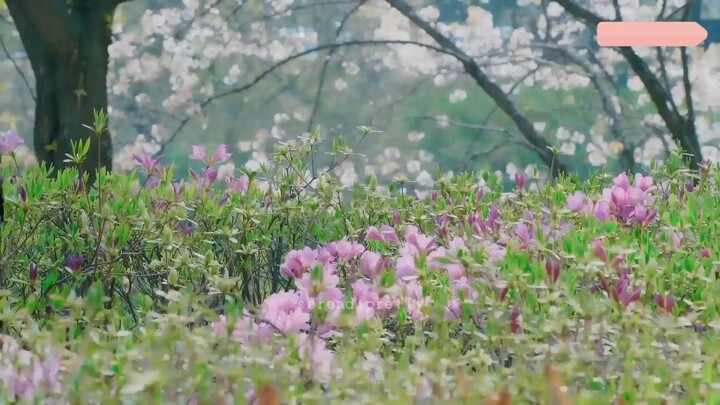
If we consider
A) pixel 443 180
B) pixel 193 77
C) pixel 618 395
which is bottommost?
pixel 193 77

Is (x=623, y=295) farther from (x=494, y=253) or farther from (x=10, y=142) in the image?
(x=10, y=142)

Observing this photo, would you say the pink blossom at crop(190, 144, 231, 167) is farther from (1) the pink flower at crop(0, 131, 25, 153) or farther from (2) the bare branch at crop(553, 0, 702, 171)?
(2) the bare branch at crop(553, 0, 702, 171)

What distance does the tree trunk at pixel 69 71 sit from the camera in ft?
19.3

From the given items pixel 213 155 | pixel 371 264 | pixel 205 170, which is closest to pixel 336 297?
pixel 371 264

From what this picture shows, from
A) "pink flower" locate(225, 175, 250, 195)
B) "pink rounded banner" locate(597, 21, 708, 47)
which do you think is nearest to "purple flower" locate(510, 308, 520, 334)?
"pink rounded banner" locate(597, 21, 708, 47)

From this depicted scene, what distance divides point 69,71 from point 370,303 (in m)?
4.44

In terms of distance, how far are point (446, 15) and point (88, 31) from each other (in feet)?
24.8

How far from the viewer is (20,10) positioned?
18.8ft

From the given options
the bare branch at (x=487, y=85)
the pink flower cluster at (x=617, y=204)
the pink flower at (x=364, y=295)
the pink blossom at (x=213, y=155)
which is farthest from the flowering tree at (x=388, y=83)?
the pink flower at (x=364, y=295)

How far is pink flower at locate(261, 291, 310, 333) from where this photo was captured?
1.79 metres

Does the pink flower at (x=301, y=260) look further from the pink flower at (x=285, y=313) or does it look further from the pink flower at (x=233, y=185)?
the pink flower at (x=233, y=185)

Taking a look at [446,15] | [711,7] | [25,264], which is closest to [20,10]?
[25,264]

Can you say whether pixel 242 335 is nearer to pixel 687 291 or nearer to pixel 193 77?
pixel 687 291

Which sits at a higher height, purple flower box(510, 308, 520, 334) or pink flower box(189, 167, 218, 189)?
purple flower box(510, 308, 520, 334)
